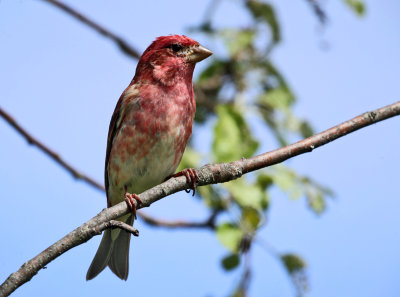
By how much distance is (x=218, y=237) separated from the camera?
16.2ft

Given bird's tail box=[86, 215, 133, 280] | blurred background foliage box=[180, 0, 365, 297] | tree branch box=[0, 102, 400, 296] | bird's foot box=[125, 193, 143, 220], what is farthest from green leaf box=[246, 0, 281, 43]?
bird's foot box=[125, 193, 143, 220]

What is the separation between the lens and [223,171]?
3992mm

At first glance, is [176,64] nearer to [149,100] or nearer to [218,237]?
[149,100]

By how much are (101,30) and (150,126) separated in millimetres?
1424

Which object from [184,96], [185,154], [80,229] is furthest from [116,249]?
[80,229]

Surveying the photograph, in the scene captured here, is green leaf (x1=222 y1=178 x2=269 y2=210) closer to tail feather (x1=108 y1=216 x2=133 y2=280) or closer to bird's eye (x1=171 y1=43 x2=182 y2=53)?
tail feather (x1=108 y1=216 x2=133 y2=280)

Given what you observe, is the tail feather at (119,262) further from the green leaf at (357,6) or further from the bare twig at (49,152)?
the green leaf at (357,6)

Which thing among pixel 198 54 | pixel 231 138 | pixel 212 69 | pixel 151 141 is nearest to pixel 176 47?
pixel 198 54

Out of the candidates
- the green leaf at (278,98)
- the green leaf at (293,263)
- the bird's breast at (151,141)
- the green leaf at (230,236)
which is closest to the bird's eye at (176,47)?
the bird's breast at (151,141)

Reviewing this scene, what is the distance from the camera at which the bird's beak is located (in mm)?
5543

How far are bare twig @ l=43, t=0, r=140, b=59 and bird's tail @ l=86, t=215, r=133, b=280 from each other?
179 cm

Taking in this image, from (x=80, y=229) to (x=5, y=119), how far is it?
6.42 feet

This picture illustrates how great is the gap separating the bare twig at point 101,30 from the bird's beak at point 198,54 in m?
0.92

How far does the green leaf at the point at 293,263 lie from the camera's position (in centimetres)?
505
